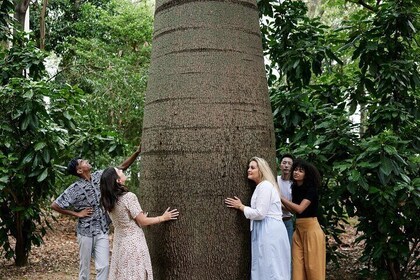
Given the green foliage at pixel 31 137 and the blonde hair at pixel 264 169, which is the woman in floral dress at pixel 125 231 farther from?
the green foliage at pixel 31 137

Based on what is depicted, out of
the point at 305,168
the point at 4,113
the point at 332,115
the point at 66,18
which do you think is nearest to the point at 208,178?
the point at 305,168

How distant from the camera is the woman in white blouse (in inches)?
136

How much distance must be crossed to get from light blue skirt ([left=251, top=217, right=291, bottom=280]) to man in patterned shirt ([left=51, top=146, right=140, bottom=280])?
1616 mm

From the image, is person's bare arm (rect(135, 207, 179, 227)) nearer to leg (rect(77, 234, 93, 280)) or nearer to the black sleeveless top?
the black sleeveless top

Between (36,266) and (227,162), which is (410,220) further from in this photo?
(36,266)

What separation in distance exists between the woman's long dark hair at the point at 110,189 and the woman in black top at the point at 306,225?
139 cm

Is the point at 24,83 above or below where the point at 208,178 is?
above

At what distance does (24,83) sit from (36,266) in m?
2.94

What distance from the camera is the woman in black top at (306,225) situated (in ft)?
14.2

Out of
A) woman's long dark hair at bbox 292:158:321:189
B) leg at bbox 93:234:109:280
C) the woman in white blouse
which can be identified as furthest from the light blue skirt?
leg at bbox 93:234:109:280

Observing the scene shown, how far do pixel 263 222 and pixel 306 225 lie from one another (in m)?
1.01

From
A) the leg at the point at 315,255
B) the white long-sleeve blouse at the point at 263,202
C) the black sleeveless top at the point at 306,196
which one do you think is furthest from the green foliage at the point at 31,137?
the white long-sleeve blouse at the point at 263,202

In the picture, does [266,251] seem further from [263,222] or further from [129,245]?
[129,245]

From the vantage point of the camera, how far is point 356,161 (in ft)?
16.4
